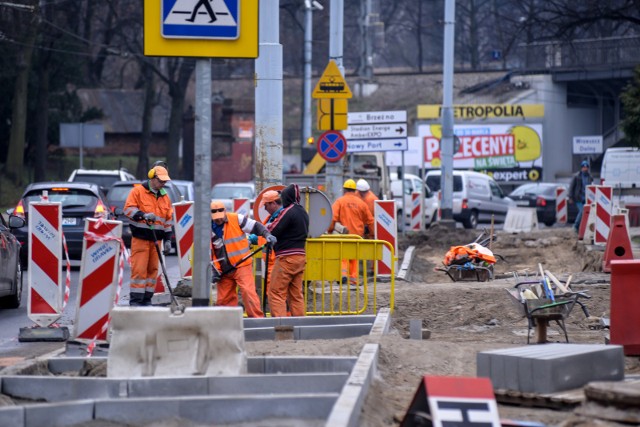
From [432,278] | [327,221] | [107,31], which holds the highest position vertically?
[107,31]

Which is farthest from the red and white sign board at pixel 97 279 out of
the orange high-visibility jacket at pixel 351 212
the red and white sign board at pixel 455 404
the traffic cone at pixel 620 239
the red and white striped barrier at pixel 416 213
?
the red and white striped barrier at pixel 416 213

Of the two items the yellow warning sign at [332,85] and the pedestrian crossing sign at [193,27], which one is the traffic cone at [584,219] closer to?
the yellow warning sign at [332,85]

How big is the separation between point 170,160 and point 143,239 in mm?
42876

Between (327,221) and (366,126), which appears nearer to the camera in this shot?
(327,221)

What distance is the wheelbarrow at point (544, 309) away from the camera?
10.2 metres

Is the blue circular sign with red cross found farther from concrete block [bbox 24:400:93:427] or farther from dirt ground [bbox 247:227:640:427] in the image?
concrete block [bbox 24:400:93:427]

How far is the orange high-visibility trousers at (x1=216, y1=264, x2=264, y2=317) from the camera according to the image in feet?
41.5

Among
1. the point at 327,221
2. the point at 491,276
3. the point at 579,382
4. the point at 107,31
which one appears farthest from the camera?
the point at 107,31

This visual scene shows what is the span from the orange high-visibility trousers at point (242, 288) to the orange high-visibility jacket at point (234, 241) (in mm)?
100

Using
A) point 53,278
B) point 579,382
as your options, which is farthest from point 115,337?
point 53,278

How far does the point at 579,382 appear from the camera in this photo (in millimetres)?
8188

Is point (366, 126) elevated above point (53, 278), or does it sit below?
above

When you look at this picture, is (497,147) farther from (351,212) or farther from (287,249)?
(287,249)

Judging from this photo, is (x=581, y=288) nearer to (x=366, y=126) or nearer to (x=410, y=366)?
(x=410, y=366)
